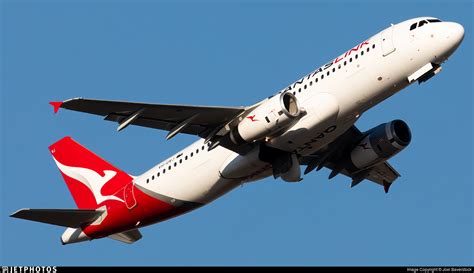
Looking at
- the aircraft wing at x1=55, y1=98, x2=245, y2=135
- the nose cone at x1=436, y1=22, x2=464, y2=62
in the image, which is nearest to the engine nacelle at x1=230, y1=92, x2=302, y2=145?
the aircraft wing at x1=55, y1=98, x2=245, y2=135

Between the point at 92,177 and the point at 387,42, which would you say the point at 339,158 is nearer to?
the point at 387,42

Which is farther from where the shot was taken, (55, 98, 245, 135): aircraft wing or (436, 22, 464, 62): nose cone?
(436, 22, 464, 62): nose cone

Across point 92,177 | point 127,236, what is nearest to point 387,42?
point 127,236

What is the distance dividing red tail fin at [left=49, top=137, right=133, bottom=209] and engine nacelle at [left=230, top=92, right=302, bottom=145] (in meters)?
9.33

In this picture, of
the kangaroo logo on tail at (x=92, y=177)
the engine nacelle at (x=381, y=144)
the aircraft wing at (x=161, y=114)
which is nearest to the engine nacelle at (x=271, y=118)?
the aircraft wing at (x=161, y=114)

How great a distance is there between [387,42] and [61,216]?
17.4 metres

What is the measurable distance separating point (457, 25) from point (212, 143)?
11.6m

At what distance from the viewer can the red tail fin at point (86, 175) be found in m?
49.7

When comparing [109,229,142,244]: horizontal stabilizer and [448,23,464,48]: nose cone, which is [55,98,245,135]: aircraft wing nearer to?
[109,229,142,244]: horizontal stabilizer

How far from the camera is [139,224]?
155ft

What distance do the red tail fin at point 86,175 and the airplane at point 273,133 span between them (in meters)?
0.16

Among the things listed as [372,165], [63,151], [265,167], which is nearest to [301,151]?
[265,167]

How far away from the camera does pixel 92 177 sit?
167 feet

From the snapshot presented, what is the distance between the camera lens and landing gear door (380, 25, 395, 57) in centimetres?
4150
